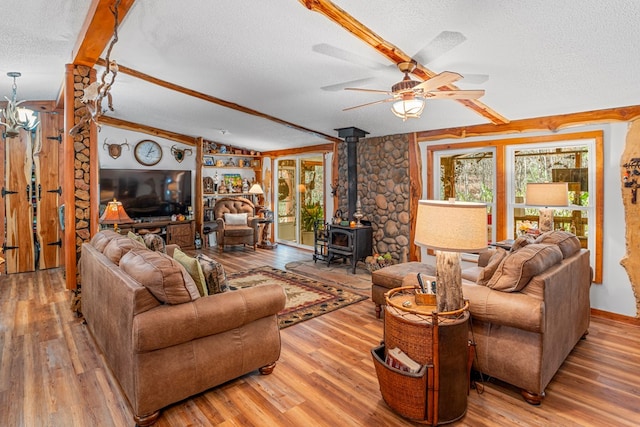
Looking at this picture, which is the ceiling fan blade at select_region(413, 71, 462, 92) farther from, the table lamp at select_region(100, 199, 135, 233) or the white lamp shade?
the table lamp at select_region(100, 199, 135, 233)

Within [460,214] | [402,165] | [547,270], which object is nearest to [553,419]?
[547,270]

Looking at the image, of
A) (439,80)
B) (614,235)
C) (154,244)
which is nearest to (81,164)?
(154,244)

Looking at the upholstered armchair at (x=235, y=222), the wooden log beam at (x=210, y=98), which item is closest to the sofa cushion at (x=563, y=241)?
the wooden log beam at (x=210, y=98)

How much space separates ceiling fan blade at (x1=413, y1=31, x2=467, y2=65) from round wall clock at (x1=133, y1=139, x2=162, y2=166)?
6.21 meters

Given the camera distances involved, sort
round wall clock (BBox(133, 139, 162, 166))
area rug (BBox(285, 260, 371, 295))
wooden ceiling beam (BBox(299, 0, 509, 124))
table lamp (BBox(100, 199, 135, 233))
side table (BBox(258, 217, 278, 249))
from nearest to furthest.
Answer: wooden ceiling beam (BBox(299, 0, 509, 124)) → table lamp (BBox(100, 199, 135, 233)) → area rug (BBox(285, 260, 371, 295)) → round wall clock (BBox(133, 139, 162, 166)) → side table (BBox(258, 217, 278, 249))

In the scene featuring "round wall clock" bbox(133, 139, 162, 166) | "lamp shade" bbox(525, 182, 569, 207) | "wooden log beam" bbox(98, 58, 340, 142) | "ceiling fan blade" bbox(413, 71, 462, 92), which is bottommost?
"lamp shade" bbox(525, 182, 569, 207)

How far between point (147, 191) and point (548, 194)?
6.82 meters

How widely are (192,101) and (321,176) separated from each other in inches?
125

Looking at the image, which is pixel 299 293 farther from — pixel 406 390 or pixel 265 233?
pixel 265 233

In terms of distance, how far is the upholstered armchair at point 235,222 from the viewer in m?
7.35

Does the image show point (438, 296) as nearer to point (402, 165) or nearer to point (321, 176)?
point (402, 165)

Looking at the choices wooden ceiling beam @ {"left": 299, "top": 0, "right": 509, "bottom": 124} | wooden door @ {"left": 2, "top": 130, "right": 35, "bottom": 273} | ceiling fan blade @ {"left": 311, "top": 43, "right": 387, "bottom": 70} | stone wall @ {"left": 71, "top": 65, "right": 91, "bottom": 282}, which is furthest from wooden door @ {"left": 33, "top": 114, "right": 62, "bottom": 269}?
wooden ceiling beam @ {"left": 299, "top": 0, "right": 509, "bottom": 124}

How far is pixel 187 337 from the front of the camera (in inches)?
85.7

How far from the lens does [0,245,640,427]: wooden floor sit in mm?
2156
